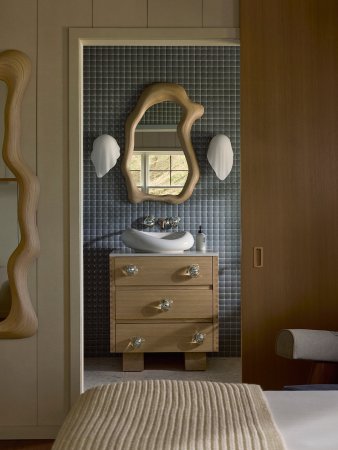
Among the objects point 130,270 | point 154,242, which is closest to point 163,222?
point 154,242

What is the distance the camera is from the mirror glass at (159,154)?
4.95 metres

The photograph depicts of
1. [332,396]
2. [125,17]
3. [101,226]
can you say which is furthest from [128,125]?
[332,396]

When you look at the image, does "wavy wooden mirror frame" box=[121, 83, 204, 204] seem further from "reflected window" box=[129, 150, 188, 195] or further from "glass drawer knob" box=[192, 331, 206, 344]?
"glass drawer knob" box=[192, 331, 206, 344]

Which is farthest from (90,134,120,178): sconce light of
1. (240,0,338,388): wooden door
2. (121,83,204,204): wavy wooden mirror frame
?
(240,0,338,388): wooden door

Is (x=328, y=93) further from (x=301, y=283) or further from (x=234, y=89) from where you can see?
(x=234, y=89)

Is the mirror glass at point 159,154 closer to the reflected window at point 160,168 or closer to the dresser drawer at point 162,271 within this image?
the reflected window at point 160,168

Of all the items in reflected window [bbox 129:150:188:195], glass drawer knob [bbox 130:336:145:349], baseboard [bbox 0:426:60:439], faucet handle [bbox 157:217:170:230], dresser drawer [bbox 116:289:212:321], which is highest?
reflected window [bbox 129:150:188:195]

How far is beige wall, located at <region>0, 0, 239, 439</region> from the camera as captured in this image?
3160mm

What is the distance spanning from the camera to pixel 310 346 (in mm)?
2480

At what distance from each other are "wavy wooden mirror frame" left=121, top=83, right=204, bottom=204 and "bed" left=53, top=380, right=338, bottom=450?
9.72 ft

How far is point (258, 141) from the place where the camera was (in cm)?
314

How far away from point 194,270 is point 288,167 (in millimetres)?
1508

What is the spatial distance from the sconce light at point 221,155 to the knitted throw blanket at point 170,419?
298 centimetres

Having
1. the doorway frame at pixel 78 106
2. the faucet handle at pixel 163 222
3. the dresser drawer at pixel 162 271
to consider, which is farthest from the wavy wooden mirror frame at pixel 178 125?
the doorway frame at pixel 78 106
